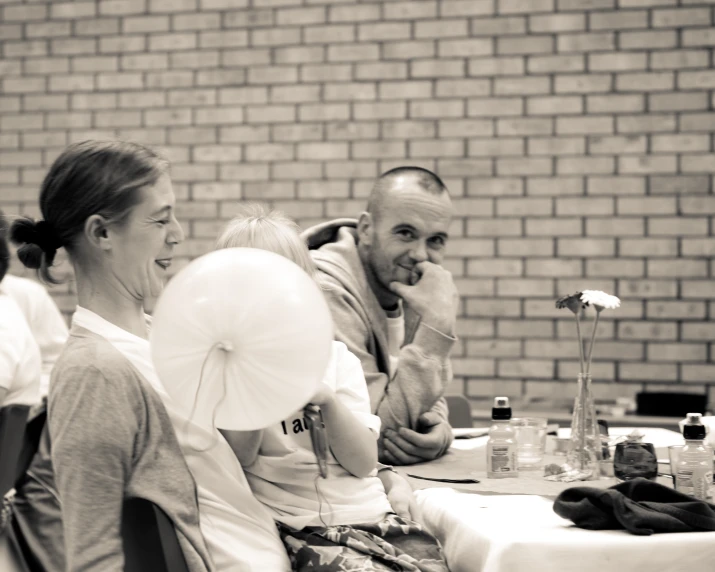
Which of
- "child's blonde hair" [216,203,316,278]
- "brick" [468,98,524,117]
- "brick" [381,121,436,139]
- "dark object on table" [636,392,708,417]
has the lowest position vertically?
"dark object on table" [636,392,708,417]

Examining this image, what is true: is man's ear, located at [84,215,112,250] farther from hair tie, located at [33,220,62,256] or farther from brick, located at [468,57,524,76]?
brick, located at [468,57,524,76]

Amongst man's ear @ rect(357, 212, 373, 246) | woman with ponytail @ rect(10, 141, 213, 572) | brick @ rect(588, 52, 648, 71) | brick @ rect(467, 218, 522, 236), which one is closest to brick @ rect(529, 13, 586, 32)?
brick @ rect(588, 52, 648, 71)

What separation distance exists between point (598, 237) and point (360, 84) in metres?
1.39

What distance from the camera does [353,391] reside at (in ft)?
5.97

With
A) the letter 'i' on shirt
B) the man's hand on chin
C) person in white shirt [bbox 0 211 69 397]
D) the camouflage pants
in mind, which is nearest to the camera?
the camouflage pants

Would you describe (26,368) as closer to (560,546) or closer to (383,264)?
(383,264)

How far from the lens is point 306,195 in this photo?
15.0 feet

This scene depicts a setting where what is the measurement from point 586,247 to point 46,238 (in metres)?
3.19

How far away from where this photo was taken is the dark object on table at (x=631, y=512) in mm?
1628

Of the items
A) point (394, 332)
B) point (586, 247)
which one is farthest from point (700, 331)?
point (394, 332)

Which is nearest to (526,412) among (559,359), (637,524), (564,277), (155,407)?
(559,359)

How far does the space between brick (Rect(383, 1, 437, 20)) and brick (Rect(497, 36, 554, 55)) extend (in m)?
0.37

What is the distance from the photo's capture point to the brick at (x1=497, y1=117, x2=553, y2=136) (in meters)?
4.35

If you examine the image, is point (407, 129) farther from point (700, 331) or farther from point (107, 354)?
point (107, 354)
